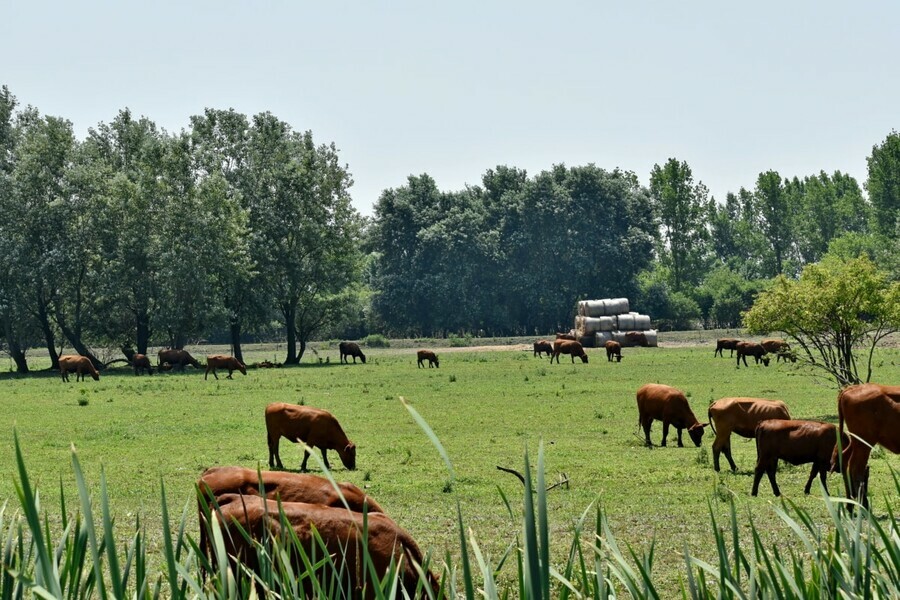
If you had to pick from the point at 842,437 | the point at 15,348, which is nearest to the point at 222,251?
the point at 15,348

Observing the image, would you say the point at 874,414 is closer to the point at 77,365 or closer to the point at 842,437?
the point at 842,437

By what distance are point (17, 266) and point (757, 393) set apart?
3370 centimetres

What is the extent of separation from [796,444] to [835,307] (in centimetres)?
1135

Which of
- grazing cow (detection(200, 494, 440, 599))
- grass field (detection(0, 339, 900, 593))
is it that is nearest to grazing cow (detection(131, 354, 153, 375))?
grass field (detection(0, 339, 900, 593))

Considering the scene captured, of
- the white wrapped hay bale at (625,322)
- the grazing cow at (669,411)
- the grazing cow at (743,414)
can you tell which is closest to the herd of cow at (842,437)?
the grazing cow at (743,414)

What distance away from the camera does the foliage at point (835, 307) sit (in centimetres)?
2516

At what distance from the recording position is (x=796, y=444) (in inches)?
578

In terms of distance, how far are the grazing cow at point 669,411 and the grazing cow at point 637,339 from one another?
46.1 m

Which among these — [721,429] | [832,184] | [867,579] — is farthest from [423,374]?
[832,184]

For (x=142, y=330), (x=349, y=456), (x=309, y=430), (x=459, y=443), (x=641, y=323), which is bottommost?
(x=459, y=443)

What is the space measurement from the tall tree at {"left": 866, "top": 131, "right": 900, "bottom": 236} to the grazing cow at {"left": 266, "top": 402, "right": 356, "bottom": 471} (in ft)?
279

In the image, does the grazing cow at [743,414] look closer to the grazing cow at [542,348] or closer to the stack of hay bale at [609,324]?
the grazing cow at [542,348]

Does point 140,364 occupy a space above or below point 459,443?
above

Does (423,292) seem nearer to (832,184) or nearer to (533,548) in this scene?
(832,184)
